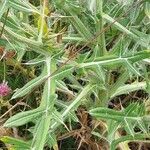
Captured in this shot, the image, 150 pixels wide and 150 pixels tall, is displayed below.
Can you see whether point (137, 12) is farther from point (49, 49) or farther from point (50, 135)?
point (50, 135)

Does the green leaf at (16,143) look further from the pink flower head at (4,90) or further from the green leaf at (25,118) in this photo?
the pink flower head at (4,90)

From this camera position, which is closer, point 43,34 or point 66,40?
point 43,34

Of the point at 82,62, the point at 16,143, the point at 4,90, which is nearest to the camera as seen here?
the point at 16,143

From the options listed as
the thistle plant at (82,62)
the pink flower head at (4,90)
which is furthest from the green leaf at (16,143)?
the pink flower head at (4,90)

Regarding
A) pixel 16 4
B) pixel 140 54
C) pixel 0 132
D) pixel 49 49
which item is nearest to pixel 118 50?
pixel 140 54

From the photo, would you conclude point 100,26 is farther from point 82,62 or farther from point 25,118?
point 25,118

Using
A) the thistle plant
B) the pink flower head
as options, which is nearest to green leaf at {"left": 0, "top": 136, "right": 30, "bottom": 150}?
the thistle plant

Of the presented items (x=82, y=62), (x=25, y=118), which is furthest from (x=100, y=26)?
(x=25, y=118)

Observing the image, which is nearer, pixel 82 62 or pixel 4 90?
pixel 82 62

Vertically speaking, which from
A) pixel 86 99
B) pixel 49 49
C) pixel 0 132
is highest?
pixel 49 49
